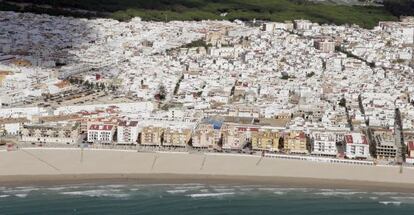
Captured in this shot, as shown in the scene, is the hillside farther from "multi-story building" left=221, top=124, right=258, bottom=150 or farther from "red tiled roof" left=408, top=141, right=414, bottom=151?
"red tiled roof" left=408, top=141, right=414, bottom=151

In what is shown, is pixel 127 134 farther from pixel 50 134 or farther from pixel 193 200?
pixel 193 200

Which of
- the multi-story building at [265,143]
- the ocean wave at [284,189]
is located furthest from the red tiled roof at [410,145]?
the ocean wave at [284,189]

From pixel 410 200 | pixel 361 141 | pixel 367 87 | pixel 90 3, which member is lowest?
pixel 410 200

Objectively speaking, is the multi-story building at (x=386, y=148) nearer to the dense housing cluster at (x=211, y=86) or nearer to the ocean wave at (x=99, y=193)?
the dense housing cluster at (x=211, y=86)

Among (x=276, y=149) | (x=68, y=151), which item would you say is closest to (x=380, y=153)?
(x=276, y=149)

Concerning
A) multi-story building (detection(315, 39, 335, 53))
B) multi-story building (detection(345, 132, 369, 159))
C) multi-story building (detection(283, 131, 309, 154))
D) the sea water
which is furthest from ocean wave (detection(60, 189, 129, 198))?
multi-story building (detection(315, 39, 335, 53))

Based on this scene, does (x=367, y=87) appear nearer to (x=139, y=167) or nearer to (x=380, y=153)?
(x=380, y=153)
